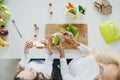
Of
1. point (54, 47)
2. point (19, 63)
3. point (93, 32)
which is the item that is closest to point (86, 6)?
point (93, 32)

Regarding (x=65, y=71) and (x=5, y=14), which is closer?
(x=65, y=71)

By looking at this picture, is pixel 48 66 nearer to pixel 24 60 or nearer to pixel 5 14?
pixel 24 60

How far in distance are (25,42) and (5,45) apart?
93 millimetres

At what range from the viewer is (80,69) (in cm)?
97

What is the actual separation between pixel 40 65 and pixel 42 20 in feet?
0.74

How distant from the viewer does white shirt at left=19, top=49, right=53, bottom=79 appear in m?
0.99

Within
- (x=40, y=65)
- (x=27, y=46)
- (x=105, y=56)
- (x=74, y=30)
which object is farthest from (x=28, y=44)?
(x=105, y=56)

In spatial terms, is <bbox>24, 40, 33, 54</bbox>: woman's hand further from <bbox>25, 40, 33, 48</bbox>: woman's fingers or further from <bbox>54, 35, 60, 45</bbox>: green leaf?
<bbox>54, 35, 60, 45</bbox>: green leaf

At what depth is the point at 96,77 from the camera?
94cm

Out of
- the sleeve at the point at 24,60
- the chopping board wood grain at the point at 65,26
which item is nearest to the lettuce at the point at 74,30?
the chopping board wood grain at the point at 65,26

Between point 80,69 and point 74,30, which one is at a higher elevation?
point 74,30

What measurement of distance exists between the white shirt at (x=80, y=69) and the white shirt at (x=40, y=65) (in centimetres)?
6

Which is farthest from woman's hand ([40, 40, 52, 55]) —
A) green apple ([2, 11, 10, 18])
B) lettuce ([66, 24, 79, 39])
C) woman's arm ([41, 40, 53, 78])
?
green apple ([2, 11, 10, 18])

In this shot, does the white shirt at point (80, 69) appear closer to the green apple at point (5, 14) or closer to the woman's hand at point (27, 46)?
the woman's hand at point (27, 46)
